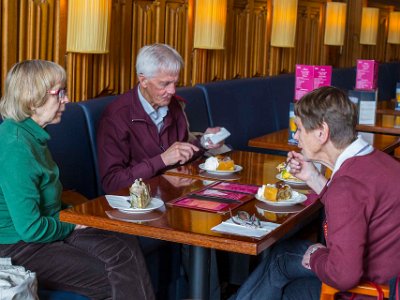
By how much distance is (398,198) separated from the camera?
216 cm

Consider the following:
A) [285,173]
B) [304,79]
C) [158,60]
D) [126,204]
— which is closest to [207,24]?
[304,79]

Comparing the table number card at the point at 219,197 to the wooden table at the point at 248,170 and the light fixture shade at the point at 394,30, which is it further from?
the light fixture shade at the point at 394,30

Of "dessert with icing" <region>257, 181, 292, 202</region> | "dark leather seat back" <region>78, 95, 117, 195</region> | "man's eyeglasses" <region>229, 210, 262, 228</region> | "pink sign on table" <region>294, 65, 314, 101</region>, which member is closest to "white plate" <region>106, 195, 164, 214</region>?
"man's eyeglasses" <region>229, 210, 262, 228</region>

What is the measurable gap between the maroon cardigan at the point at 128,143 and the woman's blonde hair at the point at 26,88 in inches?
28.2

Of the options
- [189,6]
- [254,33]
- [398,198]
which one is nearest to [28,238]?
[398,198]

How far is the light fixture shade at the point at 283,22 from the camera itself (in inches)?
259

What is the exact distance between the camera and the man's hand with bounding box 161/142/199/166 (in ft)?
10.9

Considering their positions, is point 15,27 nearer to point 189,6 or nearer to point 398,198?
point 189,6

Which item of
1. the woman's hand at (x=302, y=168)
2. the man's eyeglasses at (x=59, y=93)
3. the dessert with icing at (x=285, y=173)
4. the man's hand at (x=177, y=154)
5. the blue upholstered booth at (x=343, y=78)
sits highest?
the man's eyeglasses at (x=59, y=93)

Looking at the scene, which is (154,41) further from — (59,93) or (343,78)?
(343,78)

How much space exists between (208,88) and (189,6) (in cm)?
76

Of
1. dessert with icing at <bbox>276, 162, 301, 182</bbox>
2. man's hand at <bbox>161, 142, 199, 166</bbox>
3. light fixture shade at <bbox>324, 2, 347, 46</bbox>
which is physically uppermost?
light fixture shade at <bbox>324, 2, 347, 46</bbox>

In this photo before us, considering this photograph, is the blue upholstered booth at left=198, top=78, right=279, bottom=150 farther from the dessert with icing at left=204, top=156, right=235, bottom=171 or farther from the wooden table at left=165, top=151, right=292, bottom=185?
the dessert with icing at left=204, top=156, right=235, bottom=171

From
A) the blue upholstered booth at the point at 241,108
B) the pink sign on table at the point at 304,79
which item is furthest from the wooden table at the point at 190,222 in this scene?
the blue upholstered booth at the point at 241,108
